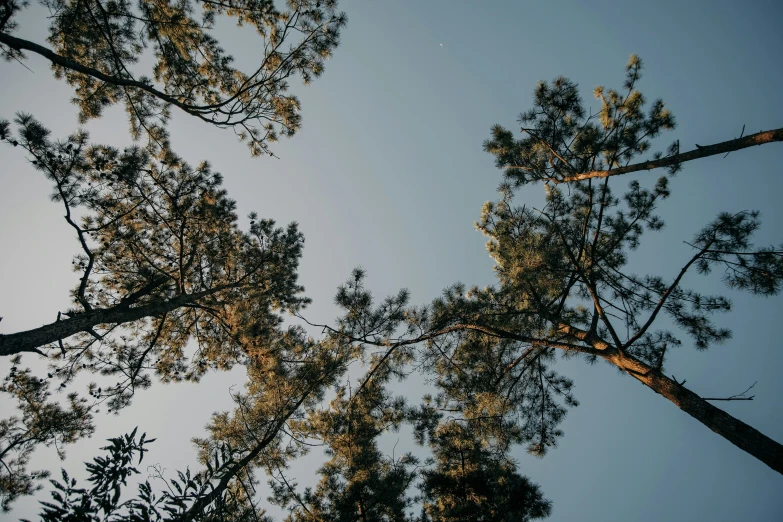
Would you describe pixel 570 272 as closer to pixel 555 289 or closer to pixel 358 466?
pixel 555 289

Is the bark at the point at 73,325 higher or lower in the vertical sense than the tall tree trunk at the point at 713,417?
higher

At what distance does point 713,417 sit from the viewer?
Answer: 3.76 meters

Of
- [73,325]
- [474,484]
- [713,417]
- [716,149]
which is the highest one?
[716,149]

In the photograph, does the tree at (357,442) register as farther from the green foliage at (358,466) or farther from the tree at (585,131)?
the tree at (585,131)

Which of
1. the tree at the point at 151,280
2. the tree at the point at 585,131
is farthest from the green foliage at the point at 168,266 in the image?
the tree at the point at 585,131

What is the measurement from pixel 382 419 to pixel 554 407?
3.72 meters

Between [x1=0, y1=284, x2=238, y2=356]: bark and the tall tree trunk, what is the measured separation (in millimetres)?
8572

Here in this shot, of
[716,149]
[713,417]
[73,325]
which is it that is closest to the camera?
[713,417]

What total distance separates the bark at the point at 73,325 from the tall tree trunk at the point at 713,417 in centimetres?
857

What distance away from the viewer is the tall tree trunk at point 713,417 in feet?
10.7

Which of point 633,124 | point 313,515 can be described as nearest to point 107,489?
point 313,515

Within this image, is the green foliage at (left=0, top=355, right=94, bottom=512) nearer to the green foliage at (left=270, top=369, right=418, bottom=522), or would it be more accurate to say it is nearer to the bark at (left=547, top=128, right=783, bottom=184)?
the green foliage at (left=270, top=369, right=418, bottom=522)

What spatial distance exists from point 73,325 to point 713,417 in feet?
30.4

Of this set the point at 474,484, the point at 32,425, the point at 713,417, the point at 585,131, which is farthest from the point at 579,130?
the point at 32,425
